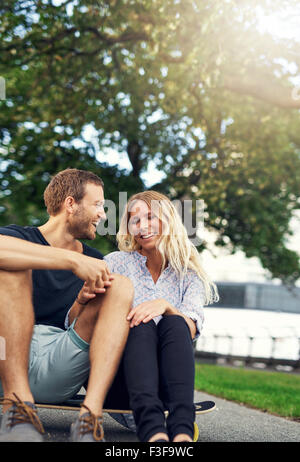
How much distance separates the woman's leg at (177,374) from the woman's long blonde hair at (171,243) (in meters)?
0.47

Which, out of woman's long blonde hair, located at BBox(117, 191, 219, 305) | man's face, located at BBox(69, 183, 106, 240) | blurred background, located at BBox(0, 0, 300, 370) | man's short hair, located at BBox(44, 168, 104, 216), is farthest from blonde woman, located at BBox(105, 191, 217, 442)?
blurred background, located at BBox(0, 0, 300, 370)

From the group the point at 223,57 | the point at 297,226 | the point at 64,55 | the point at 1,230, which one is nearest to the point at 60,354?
the point at 1,230

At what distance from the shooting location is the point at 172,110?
36.4ft

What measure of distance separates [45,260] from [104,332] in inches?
17.9

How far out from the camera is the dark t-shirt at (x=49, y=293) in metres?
3.00

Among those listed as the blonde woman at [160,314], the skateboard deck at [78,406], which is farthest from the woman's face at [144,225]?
the skateboard deck at [78,406]

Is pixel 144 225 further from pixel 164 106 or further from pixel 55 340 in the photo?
pixel 164 106

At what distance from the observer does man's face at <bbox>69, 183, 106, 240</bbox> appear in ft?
10.4

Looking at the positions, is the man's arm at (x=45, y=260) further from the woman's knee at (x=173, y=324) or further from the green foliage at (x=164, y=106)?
the green foliage at (x=164, y=106)

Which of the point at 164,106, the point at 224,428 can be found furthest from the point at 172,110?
the point at 224,428

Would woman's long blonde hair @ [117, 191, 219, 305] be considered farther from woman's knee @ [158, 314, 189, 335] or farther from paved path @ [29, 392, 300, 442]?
paved path @ [29, 392, 300, 442]
